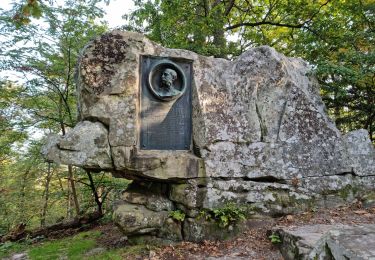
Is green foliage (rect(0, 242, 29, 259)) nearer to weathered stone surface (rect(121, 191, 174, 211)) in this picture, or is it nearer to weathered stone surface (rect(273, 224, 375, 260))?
weathered stone surface (rect(121, 191, 174, 211))

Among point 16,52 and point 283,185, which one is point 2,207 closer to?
point 16,52

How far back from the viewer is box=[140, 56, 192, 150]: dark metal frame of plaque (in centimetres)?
491

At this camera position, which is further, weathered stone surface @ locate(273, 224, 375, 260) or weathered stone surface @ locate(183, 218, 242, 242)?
weathered stone surface @ locate(183, 218, 242, 242)

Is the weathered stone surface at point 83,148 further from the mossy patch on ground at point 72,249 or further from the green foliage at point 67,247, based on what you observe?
the green foliage at point 67,247

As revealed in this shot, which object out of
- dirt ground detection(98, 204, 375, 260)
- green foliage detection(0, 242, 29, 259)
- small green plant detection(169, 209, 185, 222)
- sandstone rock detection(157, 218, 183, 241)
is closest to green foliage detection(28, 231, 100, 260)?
green foliage detection(0, 242, 29, 259)

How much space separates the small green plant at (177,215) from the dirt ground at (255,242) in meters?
0.39

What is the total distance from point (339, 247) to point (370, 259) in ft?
0.77

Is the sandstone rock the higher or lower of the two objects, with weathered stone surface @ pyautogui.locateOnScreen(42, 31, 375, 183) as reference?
lower

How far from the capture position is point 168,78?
4902mm

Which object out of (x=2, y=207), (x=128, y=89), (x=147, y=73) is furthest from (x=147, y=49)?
(x=2, y=207)

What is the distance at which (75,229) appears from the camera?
693cm

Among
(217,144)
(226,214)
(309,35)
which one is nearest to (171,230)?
(226,214)

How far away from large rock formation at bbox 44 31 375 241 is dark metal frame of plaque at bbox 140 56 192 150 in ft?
0.33

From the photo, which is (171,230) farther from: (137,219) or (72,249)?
(72,249)
